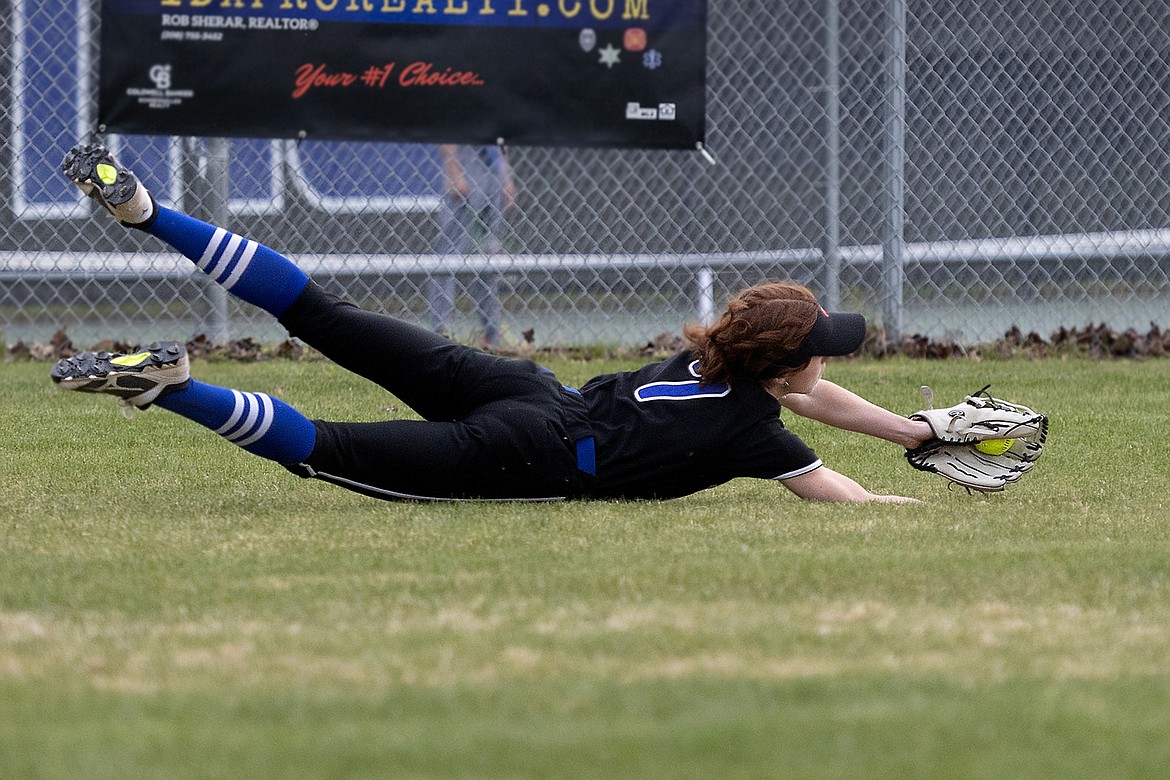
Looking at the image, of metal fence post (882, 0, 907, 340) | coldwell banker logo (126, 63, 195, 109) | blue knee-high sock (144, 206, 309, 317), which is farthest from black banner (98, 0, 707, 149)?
blue knee-high sock (144, 206, 309, 317)

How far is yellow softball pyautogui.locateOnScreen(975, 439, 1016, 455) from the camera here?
4.35 meters

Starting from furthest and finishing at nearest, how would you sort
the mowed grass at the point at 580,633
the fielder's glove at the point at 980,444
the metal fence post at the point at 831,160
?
the metal fence post at the point at 831,160 < the fielder's glove at the point at 980,444 < the mowed grass at the point at 580,633

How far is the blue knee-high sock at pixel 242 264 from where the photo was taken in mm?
4160

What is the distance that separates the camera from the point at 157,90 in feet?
22.7

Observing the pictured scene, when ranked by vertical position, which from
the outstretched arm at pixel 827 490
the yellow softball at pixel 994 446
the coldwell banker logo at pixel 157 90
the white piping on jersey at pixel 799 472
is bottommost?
the outstretched arm at pixel 827 490

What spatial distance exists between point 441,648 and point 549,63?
5001mm

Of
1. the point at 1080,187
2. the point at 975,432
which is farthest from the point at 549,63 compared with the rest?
the point at 975,432

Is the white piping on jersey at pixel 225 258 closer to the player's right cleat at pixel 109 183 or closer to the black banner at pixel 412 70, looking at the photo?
the player's right cleat at pixel 109 183

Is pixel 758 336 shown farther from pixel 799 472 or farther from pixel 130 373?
pixel 130 373

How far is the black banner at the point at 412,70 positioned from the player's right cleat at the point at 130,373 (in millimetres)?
3454

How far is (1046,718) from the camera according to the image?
2.12m

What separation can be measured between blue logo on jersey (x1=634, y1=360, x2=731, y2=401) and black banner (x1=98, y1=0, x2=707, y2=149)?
3141 mm

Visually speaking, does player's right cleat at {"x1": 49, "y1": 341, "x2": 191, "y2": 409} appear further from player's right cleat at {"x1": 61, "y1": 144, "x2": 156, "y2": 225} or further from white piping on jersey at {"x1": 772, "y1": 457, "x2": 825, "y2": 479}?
white piping on jersey at {"x1": 772, "y1": 457, "x2": 825, "y2": 479}

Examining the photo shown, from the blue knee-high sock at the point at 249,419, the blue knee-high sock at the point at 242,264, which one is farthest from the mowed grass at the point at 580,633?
the blue knee-high sock at the point at 242,264
